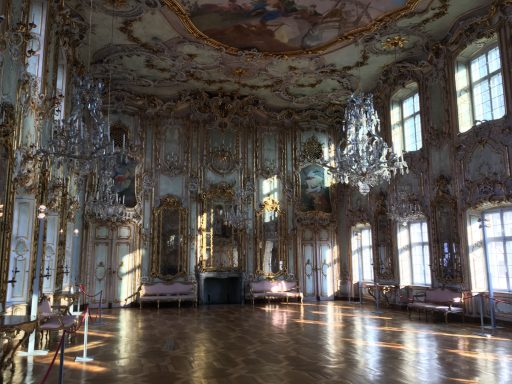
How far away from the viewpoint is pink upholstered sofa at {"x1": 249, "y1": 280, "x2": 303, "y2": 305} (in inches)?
604

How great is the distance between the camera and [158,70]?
1429 centimetres

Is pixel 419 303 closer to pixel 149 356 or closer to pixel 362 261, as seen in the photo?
pixel 362 261

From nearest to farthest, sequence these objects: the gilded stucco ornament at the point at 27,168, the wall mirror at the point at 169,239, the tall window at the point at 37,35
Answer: the gilded stucco ornament at the point at 27,168, the tall window at the point at 37,35, the wall mirror at the point at 169,239

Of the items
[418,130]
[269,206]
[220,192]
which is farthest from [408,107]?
[220,192]

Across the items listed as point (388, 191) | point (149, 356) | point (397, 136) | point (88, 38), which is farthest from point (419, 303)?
point (88, 38)

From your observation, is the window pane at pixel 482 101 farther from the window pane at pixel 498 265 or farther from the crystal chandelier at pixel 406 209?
the window pane at pixel 498 265

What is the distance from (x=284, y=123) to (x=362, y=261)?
6133mm

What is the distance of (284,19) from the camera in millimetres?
11430

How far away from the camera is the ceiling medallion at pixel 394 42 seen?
483 inches

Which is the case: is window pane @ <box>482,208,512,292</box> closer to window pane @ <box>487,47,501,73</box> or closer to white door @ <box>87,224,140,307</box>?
window pane @ <box>487,47,501,73</box>

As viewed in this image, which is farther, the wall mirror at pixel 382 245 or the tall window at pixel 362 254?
the tall window at pixel 362 254

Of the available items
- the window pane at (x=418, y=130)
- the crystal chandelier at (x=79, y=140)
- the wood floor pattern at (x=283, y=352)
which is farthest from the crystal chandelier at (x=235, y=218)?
the crystal chandelier at (x=79, y=140)

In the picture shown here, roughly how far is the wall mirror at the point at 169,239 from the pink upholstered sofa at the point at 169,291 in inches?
13.6

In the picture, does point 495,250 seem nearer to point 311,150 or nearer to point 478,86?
point 478,86
